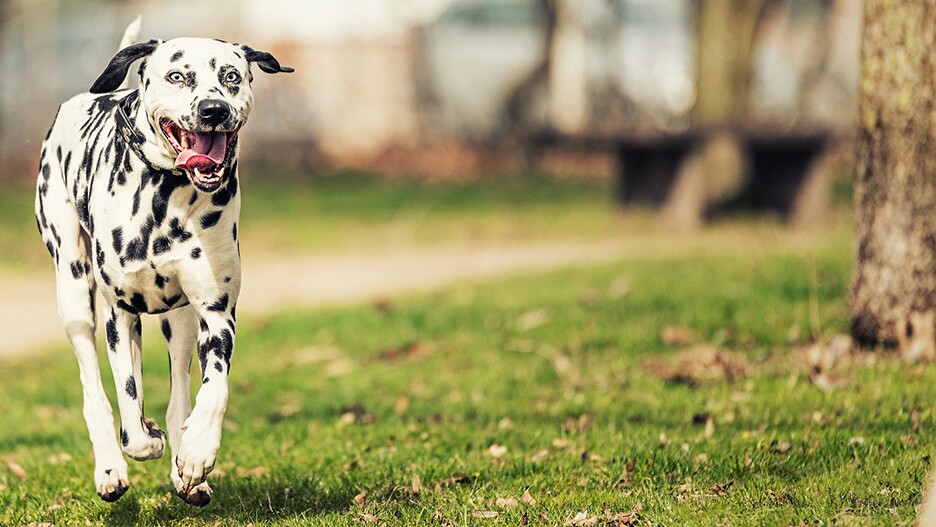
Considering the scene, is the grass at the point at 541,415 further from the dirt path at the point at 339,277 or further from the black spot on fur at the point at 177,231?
the black spot on fur at the point at 177,231

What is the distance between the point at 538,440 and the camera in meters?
6.09

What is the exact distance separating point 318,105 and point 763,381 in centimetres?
1667

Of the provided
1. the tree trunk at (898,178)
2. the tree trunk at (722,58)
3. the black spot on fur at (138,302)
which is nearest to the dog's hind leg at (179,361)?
the black spot on fur at (138,302)

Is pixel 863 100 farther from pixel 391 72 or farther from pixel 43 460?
pixel 391 72

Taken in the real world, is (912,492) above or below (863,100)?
below

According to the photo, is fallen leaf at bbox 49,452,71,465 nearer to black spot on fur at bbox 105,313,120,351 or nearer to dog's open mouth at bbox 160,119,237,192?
black spot on fur at bbox 105,313,120,351

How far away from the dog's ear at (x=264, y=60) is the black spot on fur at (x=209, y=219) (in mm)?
499

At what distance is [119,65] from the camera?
14.3 ft

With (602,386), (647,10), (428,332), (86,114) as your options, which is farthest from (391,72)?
(86,114)

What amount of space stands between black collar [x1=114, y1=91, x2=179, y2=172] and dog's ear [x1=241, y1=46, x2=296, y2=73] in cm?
40

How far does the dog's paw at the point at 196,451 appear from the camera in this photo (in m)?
4.29

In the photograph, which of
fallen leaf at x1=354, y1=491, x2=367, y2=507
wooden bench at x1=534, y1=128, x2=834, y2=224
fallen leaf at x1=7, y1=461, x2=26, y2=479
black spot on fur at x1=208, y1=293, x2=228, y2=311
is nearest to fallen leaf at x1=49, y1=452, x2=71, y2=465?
fallen leaf at x1=7, y1=461, x2=26, y2=479

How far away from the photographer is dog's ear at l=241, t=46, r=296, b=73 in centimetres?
435

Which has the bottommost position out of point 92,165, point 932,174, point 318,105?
point 318,105
